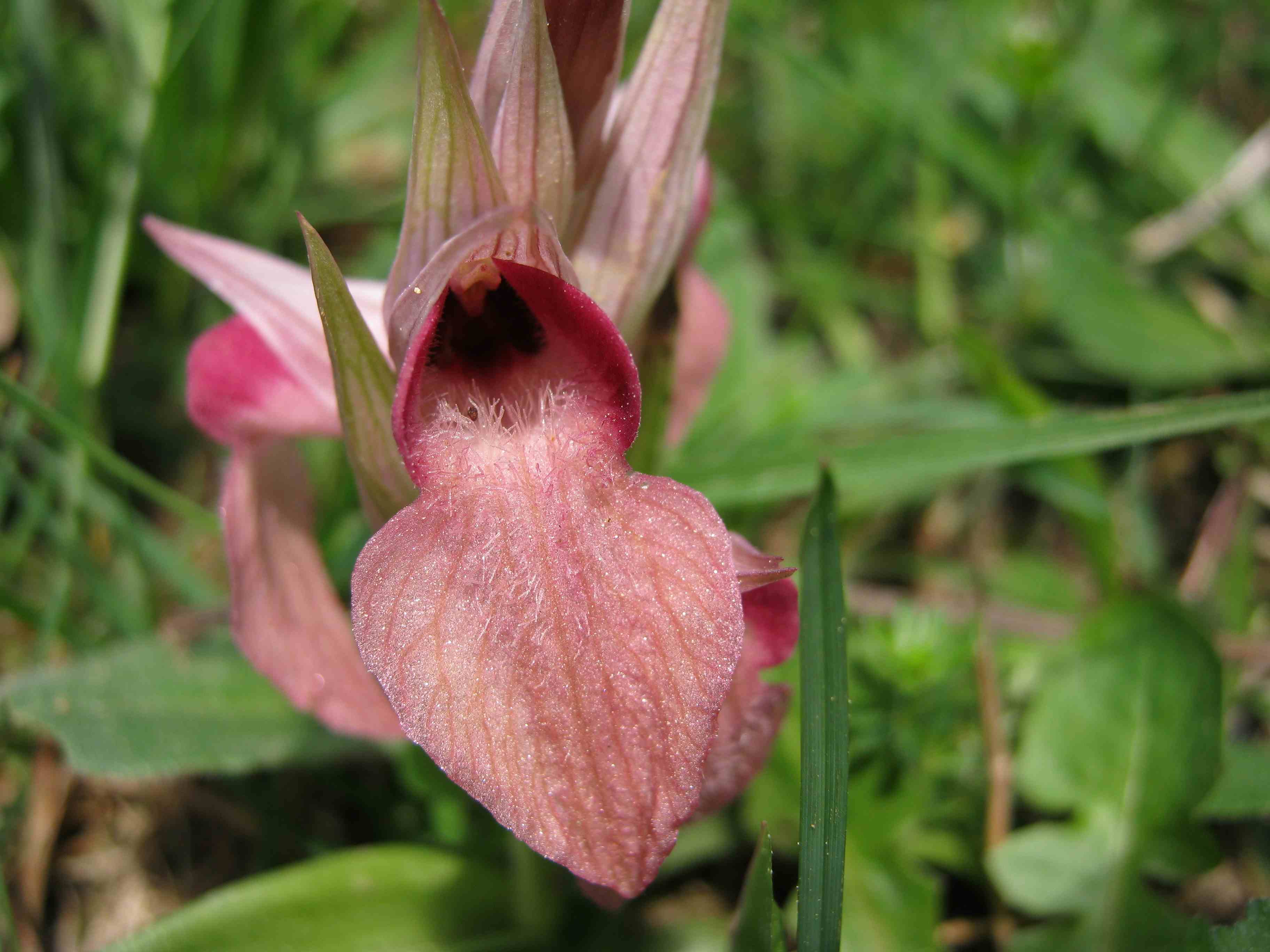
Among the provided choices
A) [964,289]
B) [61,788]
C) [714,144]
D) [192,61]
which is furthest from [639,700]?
[714,144]

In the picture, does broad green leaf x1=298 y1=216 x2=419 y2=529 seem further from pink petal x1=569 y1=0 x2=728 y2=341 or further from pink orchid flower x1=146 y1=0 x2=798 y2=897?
pink petal x1=569 y1=0 x2=728 y2=341

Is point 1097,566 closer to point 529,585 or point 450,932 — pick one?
point 450,932

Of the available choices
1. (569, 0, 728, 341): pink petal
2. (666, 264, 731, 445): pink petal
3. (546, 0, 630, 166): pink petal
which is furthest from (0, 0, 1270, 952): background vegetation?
(546, 0, 630, 166): pink petal

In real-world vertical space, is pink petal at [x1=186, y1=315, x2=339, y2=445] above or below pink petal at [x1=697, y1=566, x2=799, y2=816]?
above

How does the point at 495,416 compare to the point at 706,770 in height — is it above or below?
above

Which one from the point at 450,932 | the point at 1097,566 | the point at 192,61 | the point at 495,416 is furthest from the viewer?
the point at 192,61

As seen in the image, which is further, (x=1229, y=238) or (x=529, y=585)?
(x=1229, y=238)
